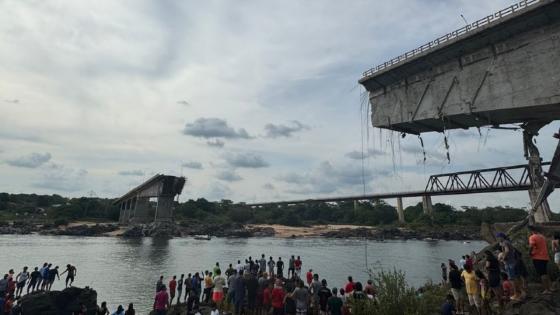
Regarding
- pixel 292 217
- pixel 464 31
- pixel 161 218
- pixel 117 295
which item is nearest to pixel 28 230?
pixel 161 218

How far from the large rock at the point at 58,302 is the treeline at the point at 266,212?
9847cm

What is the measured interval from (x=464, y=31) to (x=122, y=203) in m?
122

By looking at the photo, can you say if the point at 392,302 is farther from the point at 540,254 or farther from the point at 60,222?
the point at 60,222

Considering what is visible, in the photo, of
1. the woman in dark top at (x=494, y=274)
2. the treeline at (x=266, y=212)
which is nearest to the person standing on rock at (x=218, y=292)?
the woman in dark top at (x=494, y=274)

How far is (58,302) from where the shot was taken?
18.0 metres

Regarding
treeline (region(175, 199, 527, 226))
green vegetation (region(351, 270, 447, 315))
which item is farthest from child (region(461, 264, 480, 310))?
treeline (region(175, 199, 527, 226))

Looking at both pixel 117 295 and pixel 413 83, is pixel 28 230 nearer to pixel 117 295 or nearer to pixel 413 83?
pixel 117 295

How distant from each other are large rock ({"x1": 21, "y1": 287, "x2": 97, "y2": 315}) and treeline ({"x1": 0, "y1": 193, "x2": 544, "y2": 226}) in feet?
323

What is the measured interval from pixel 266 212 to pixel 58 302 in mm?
143563

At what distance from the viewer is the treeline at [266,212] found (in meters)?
114

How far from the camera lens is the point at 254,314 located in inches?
547

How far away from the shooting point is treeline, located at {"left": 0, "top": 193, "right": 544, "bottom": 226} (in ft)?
374

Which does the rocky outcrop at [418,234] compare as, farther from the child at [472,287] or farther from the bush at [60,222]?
the child at [472,287]

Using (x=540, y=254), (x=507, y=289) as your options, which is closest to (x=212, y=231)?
(x=507, y=289)
